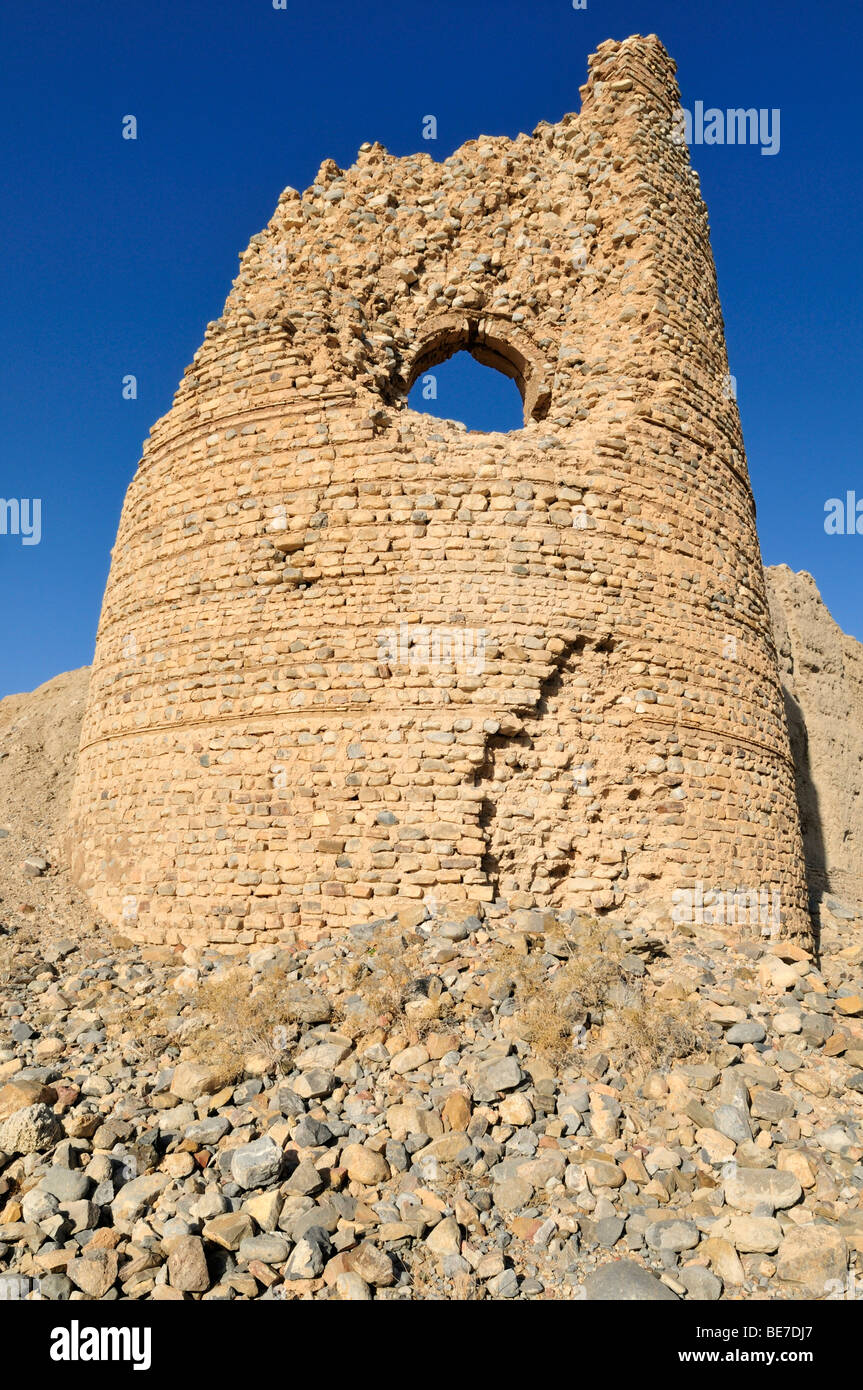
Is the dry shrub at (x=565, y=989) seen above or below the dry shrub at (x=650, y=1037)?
above

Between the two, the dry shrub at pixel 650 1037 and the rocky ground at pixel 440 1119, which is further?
the dry shrub at pixel 650 1037

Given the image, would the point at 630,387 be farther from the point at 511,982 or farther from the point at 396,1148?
the point at 396,1148

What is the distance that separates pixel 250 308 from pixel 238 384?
0.97 meters

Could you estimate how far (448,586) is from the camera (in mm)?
6004

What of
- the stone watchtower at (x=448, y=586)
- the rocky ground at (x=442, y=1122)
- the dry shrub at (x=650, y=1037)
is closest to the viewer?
the rocky ground at (x=442, y=1122)

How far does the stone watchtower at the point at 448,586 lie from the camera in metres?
5.78

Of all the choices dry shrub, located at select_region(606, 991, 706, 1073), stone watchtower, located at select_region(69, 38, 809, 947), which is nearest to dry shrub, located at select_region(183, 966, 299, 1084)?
stone watchtower, located at select_region(69, 38, 809, 947)

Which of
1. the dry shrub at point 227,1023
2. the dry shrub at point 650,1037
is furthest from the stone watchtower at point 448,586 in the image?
the dry shrub at point 650,1037

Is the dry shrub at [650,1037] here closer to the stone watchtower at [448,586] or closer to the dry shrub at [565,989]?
the dry shrub at [565,989]

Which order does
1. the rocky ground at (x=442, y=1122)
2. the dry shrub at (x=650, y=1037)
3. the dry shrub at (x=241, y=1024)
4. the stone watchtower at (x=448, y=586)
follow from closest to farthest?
the rocky ground at (x=442, y=1122) → the dry shrub at (x=650, y=1037) → the dry shrub at (x=241, y=1024) → the stone watchtower at (x=448, y=586)

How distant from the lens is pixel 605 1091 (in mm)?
3943

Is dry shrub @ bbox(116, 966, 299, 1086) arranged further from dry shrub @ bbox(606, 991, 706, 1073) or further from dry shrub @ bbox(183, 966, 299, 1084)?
dry shrub @ bbox(606, 991, 706, 1073)

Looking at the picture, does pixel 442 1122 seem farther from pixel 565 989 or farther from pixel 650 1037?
pixel 650 1037

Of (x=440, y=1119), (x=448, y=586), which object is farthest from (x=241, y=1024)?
(x=448, y=586)
